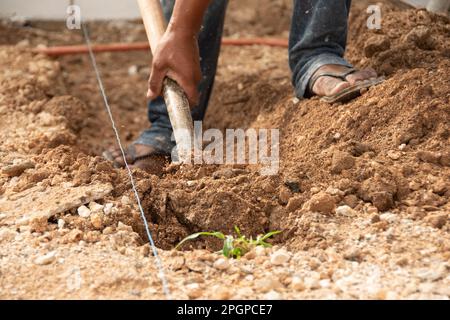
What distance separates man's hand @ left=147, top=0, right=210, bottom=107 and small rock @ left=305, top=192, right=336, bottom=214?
2.36 ft

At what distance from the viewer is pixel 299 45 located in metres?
3.03

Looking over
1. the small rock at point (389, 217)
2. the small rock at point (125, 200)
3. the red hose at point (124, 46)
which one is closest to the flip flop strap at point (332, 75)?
the small rock at point (389, 217)

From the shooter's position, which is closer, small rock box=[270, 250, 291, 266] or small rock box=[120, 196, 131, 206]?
small rock box=[270, 250, 291, 266]

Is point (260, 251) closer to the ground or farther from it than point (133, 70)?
closer to the ground

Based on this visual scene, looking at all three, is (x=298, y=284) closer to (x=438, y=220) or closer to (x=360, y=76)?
(x=438, y=220)

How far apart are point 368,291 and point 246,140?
1350 millimetres

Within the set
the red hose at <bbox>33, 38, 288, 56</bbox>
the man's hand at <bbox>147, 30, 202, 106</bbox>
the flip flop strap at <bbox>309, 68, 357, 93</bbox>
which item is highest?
the man's hand at <bbox>147, 30, 202, 106</bbox>

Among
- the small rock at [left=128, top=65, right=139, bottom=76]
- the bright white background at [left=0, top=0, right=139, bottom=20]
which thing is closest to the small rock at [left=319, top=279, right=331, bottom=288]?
the small rock at [left=128, top=65, right=139, bottom=76]

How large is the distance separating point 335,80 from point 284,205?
789 mm

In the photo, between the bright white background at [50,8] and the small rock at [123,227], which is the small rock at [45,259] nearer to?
the small rock at [123,227]

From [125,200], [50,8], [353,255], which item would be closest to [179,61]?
[125,200]

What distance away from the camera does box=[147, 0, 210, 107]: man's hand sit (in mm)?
2469

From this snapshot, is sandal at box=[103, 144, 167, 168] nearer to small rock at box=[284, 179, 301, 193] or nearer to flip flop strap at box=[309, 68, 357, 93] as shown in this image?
flip flop strap at box=[309, 68, 357, 93]

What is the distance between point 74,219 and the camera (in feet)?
6.93
